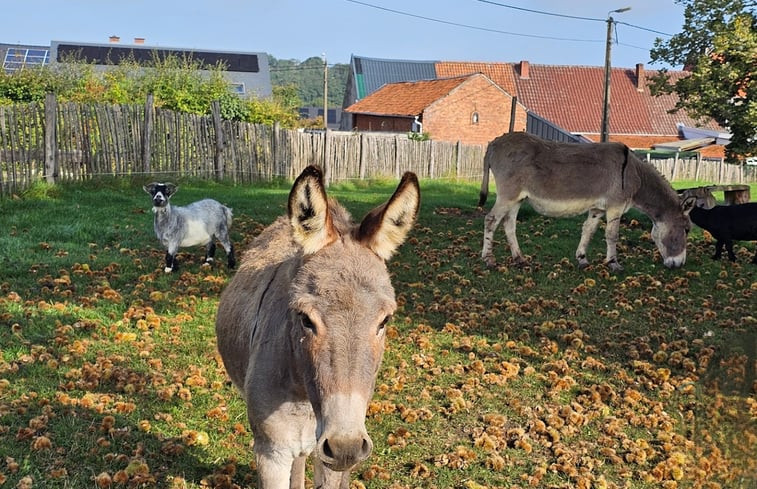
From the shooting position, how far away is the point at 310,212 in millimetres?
2855

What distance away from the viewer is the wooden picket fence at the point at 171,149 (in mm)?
15305

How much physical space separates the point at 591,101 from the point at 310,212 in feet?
191

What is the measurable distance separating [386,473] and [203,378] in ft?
6.96

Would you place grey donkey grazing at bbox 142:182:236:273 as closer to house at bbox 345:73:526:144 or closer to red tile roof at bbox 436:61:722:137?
house at bbox 345:73:526:144

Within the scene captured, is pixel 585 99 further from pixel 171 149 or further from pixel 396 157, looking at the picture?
pixel 171 149

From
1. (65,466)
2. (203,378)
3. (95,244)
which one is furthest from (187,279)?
(65,466)

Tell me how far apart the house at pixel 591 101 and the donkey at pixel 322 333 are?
52247 millimetres

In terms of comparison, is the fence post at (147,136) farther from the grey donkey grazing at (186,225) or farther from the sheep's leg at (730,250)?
the sheep's leg at (730,250)

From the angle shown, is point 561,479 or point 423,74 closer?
point 561,479

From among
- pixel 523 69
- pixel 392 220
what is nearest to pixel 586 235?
pixel 392 220

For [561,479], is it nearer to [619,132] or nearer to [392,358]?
[392,358]

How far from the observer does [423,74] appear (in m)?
66.1

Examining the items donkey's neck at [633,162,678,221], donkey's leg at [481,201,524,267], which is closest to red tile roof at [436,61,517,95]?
donkey's neck at [633,162,678,221]

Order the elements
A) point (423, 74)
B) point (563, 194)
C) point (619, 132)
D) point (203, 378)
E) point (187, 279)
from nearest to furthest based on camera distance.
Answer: point (203, 378) → point (187, 279) → point (563, 194) → point (619, 132) → point (423, 74)
